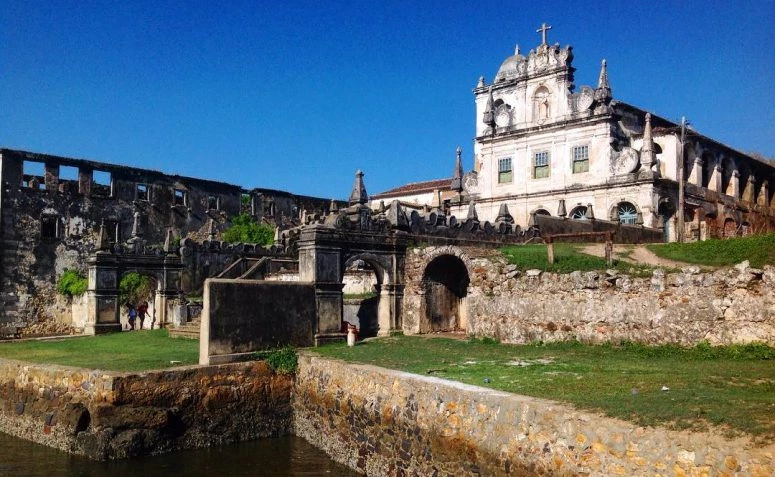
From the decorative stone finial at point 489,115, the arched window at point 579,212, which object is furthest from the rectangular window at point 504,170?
the arched window at point 579,212

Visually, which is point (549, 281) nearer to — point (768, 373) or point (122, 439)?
point (768, 373)

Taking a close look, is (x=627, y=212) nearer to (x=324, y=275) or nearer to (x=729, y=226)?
(x=729, y=226)

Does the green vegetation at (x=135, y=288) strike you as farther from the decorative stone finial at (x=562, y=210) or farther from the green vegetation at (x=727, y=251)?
the green vegetation at (x=727, y=251)

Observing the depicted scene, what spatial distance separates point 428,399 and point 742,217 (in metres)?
36.1

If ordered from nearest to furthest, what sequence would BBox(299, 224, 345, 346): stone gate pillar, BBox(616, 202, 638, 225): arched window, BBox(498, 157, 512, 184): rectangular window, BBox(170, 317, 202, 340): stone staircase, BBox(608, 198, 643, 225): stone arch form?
BBox(299, 224, 345, 346): stone gate pillar, BBox(170, 317, 202, 340): stone staircase, BBox(608, 198, 643, 225): stone arch, BBox(616, 202, 638, 225): arched window, BBox(498, 157, 512, 184): rectangular window

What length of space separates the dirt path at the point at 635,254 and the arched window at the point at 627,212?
11242 millimetres

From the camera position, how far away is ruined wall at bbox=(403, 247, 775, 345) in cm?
1376

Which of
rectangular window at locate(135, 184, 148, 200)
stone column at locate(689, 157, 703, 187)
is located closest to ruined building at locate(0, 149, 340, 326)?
rectangular window at locate(135, 184, 148, 200)

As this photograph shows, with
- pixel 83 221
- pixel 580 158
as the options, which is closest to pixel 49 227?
pixel 83 221

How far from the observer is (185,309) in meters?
26.3

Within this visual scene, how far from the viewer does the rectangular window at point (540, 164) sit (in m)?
36.4

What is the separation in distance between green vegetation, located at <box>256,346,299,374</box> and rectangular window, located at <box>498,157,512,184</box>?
24.0 meters

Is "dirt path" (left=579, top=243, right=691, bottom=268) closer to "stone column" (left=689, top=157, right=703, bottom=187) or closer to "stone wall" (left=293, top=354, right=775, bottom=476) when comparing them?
"stone wall" (left=293, top=354, right=775, bottom=476)

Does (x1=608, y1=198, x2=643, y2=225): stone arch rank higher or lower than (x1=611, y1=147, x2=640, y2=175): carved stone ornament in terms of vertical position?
lower
